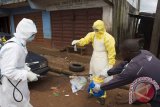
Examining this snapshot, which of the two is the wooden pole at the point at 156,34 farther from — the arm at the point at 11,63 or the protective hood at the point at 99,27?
the arm at the point at 11,63

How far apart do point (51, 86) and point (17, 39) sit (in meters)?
3.50

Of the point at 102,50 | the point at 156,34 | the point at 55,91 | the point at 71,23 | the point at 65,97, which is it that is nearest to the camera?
the point at 156,34

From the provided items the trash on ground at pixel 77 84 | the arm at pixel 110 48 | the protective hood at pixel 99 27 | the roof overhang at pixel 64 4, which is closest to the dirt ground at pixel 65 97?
the trash on ground at pixel 77 84

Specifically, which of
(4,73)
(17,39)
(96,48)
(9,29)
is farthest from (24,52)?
(9,29)

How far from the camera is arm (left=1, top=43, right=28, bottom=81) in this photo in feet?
9.35

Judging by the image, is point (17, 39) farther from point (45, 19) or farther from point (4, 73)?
point (45, 19)

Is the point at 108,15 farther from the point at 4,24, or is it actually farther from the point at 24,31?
the point at 4,24

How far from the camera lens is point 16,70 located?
2.91 m

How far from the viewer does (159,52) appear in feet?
17.5

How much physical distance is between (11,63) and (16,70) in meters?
0.12

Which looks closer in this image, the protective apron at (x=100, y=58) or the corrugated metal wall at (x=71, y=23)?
the protective apron at (x=100, y=58)

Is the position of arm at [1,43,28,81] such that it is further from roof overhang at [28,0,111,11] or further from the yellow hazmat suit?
roof overhang at [28,0,111,11]

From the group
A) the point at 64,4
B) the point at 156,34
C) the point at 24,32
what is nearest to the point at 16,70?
the point at 24,32

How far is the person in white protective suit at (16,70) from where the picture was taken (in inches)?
113
